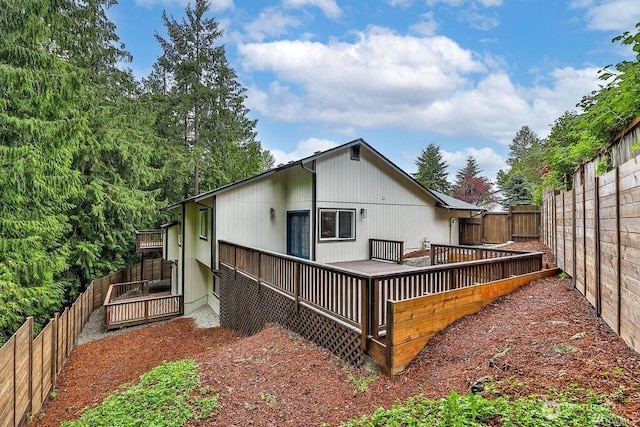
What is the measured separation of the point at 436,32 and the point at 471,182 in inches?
1012

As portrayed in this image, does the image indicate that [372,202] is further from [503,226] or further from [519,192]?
[519,192]

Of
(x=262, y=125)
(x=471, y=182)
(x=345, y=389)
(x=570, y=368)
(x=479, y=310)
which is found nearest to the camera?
(x=570, y=368)

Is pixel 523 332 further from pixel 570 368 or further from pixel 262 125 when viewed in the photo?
pixel 262 125

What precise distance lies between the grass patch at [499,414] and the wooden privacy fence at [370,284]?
45.2 inches

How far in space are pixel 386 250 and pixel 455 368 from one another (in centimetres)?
779

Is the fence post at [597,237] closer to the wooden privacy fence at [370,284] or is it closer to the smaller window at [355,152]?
the wooden privacy fence at [370,284]

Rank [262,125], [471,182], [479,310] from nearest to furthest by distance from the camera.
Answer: [479,310], [262,125], [471,182]

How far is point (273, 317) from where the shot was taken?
680 cm

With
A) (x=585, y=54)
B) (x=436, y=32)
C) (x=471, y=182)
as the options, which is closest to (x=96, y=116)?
(x=436, y=32)

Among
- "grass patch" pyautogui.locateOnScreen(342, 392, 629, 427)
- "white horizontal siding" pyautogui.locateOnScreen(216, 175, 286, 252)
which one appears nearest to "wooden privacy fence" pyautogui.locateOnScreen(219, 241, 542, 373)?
"grass patch" pyautogui.locateOnScreen(342, 392, 629, 427)

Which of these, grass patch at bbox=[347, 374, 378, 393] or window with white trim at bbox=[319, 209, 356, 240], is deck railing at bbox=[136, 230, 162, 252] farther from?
grass patch at bbox=[347, 374, 378, 393]

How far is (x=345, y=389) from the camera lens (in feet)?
12.7

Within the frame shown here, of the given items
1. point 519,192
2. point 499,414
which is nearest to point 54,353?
point 499,414

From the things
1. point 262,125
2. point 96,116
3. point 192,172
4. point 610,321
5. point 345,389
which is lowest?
point 345,389
